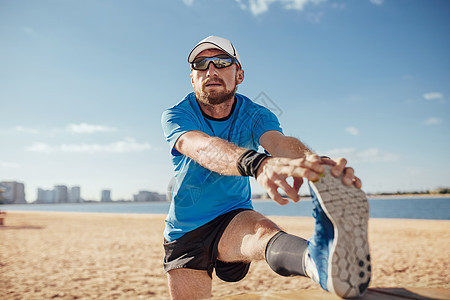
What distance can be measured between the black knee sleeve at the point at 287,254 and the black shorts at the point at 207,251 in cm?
64

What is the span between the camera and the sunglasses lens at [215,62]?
2436mm

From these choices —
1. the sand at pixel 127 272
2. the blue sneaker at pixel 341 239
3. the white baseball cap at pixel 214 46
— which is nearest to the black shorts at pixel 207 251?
the blue sneaker at pixel 341 239

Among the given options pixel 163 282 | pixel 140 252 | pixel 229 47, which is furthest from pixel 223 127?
pixel 140 252

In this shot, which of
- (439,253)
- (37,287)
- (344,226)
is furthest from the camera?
(439,253)

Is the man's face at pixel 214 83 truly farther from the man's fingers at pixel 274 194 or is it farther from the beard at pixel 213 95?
the man's fingers at pixel 274 194

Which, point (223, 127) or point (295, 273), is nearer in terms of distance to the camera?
point (295, 273)

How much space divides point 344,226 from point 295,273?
44 cm

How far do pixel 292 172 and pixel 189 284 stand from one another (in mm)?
1572

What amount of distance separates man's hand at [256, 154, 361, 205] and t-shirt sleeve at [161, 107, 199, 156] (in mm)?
778

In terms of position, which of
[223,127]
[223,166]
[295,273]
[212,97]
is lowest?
[295,273]

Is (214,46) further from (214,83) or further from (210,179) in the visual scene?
(210,179)

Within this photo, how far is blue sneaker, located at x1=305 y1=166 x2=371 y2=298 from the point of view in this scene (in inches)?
49.5

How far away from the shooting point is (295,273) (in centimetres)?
157

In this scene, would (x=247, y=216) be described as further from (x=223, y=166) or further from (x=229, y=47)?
(x=229, y=47)
